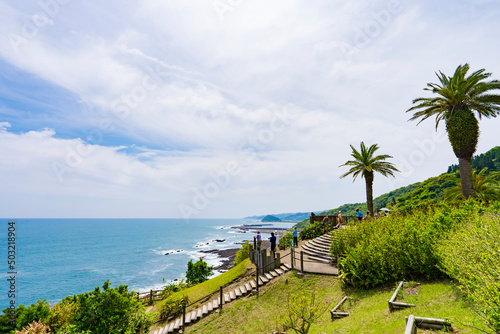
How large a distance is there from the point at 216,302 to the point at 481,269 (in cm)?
1412

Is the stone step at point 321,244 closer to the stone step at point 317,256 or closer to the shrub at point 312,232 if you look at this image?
the stone step at point 317,256

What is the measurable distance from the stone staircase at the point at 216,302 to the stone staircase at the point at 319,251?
9.82 ft

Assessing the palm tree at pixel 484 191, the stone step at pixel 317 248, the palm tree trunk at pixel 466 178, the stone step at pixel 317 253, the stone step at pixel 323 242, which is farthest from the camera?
the palm tree at pixel 484 191

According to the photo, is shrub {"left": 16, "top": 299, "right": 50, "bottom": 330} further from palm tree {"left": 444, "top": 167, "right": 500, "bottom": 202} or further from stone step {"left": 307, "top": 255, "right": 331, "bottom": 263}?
palm tree {"left": 444, "top": 167, "right": 500, "bottom": 202}

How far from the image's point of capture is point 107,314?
1051 centimetres

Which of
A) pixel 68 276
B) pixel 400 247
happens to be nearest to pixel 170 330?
pixel 400 247

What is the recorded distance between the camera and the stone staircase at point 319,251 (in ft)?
62.0

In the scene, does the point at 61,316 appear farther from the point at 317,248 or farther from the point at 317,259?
the point at 317,248

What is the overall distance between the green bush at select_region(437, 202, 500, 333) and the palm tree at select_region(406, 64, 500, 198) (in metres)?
11.9

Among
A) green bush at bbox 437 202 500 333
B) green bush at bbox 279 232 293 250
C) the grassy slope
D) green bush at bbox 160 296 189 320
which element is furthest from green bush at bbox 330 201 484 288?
green bush at bbox 279 232 293 250

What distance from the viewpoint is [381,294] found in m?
10.7

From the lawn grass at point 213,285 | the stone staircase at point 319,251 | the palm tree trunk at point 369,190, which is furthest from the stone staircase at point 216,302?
the palm tree trunk at point 369,190

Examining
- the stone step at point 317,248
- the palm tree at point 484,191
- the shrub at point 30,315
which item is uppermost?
the palm tree at point 484,191

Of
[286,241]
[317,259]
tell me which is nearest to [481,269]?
[317,259]
